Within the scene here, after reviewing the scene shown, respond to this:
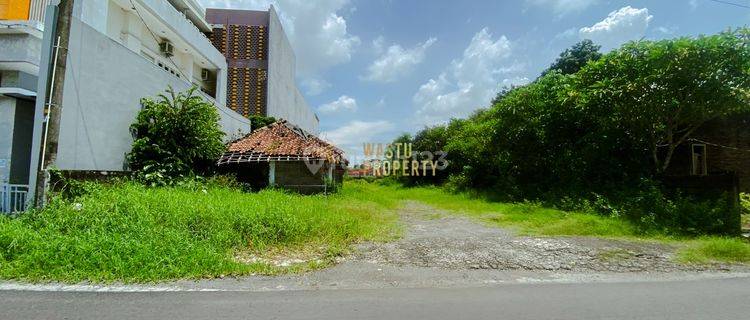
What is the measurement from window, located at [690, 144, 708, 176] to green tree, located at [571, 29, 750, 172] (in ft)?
5.37

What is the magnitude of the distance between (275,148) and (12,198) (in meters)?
7.97

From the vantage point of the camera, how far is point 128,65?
1016 centimetres

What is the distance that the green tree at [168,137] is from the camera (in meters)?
10.5

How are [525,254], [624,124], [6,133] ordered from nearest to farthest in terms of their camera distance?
[525,254] < [6,133] < [624,124]

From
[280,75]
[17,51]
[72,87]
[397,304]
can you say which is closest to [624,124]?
[397,304]

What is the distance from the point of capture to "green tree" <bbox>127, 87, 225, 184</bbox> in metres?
10.5

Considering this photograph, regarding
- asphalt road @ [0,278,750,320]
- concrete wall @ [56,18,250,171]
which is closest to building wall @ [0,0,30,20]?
concrete wall @ [56,18,250,171]

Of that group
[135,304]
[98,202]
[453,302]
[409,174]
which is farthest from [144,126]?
[409,174]

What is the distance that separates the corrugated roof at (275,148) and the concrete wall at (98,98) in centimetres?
389

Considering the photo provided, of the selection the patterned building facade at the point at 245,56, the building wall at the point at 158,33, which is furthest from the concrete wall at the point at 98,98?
the patterned building facade at the point at 245,56

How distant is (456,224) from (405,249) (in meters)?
4.01

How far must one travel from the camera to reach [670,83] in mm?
10219

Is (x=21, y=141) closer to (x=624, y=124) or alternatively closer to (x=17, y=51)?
(x=17, y=51)

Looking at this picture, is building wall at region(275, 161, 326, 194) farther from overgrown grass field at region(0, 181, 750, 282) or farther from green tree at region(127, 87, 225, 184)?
overgrown grass field at region(0, 181, 750, 282)
